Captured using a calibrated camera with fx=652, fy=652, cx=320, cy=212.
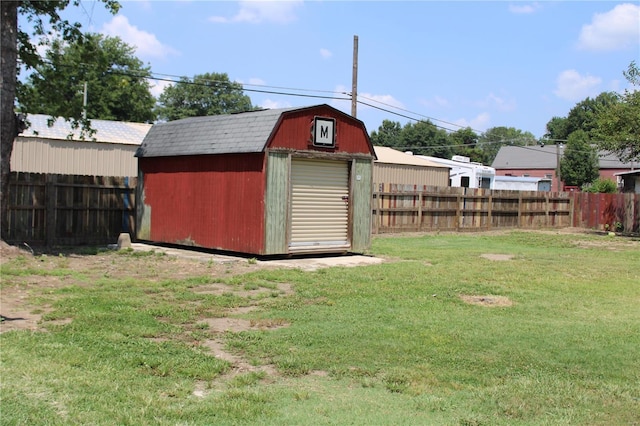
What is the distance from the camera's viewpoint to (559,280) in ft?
39.6

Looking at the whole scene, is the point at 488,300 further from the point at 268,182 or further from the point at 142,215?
the point at 142,215

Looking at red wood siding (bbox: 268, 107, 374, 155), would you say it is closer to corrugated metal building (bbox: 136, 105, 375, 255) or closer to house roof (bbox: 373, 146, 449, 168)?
corrugated metal building (bbox: 136, 105, 375, 255)

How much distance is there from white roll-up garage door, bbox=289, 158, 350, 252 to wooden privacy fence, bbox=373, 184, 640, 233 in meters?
7.82

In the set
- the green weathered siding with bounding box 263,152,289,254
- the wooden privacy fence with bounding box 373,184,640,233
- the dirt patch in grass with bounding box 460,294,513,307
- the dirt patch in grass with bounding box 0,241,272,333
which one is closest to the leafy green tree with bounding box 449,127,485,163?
the wooden privacy fence with bounding box 373,184,640,233

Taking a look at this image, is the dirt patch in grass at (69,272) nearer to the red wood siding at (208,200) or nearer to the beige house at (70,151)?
the red wood siding at (208,200)

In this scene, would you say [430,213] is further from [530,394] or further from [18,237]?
[530,394]

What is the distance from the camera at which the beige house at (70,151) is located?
25688 mm

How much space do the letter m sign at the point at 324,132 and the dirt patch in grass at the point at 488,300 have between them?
20.1 ft

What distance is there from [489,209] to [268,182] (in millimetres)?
15711

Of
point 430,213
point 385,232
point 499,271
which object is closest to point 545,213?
point 430,213

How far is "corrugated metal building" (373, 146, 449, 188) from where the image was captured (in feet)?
114

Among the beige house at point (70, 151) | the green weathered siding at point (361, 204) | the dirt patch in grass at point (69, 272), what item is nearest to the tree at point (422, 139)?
the beige house at point (70, 151)

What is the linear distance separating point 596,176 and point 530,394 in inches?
2626

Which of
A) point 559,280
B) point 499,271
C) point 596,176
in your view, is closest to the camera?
point 559,280
